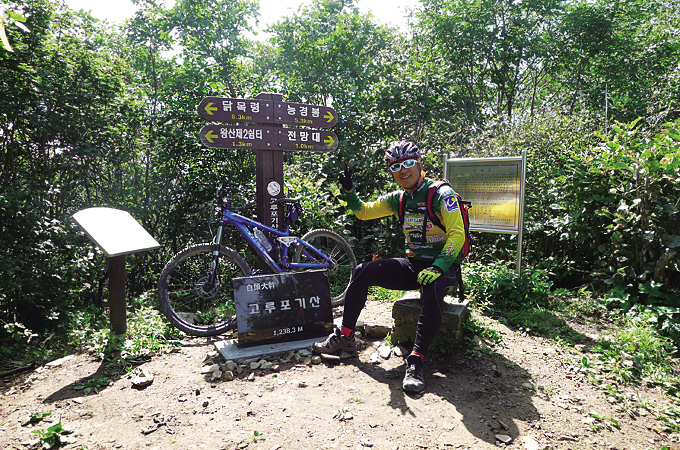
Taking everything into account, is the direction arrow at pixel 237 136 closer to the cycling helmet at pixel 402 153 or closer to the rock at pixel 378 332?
the cycling helmet at pixel 402 153

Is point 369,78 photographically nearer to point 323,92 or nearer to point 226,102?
point 323,92

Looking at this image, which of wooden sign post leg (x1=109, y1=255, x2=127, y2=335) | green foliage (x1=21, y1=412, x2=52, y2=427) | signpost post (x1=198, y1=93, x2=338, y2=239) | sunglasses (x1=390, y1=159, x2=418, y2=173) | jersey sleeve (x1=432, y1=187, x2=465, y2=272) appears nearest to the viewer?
green foliage (x1=21, y1=412, x2=52, y2=427)

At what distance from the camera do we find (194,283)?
3.93 metres

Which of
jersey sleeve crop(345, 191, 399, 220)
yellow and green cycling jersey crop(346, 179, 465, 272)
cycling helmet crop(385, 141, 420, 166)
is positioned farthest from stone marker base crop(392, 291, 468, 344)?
cycling helmet crop(385, 141, 420, 166)

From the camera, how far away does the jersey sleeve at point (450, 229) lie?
9.86 ft

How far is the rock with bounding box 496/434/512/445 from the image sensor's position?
90.4 inches

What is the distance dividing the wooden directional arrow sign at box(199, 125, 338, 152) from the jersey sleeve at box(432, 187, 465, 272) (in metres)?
2.06

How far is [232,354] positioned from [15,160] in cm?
366

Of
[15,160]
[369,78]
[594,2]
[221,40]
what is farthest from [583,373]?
[594,2]

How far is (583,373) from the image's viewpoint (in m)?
3.15

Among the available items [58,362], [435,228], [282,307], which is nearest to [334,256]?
[282,307]

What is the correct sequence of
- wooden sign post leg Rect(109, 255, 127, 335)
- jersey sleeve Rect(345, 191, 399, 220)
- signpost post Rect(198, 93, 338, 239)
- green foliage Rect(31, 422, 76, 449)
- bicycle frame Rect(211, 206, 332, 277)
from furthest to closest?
signpost post Rect(198, 93, 338, 239) → bicycle frame Rect(211, 206, 332, 277) → jersey sleeve Rect(345, 191, 399, 220) → wooden sign post leg Rect(109, 255, 127, 335) → green foliage Rect(31, 422, 76, 449)

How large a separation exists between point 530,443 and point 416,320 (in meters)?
1.28

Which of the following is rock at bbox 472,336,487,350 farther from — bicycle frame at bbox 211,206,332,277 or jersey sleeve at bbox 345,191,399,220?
bicycle frame at bbox 211,206,332,277
